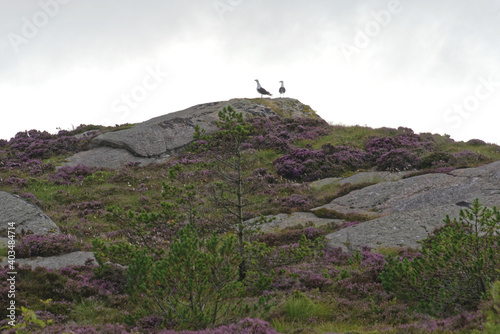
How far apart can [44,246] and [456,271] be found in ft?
38.4

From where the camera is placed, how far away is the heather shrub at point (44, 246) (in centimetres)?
1095

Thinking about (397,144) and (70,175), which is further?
(397,144)

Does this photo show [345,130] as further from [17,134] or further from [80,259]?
[17,134]

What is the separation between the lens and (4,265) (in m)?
9.55

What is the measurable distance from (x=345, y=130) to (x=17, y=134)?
36.9 metres

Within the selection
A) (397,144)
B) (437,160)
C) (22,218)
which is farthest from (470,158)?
(22,218)

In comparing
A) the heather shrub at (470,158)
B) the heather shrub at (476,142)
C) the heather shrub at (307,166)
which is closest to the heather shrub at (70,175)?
the heather shrub at (307,166)

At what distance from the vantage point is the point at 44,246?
11.3 meters

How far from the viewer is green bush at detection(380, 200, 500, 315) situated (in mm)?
6234

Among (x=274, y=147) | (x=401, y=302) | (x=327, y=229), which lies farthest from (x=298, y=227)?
(x=274, y=147)

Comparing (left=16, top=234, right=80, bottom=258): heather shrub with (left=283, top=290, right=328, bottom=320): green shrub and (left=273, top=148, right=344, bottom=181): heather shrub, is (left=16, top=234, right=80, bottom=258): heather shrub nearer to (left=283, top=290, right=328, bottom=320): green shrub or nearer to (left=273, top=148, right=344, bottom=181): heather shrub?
(left=283, top=290, right=328, bottom=320): green shrub

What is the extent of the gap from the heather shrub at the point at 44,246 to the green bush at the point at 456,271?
10154 millimetres

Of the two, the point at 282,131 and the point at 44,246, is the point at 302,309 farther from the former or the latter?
the point at 282,131

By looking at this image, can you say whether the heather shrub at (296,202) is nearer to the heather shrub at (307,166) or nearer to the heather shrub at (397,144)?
the heather shrub at (307,166)
